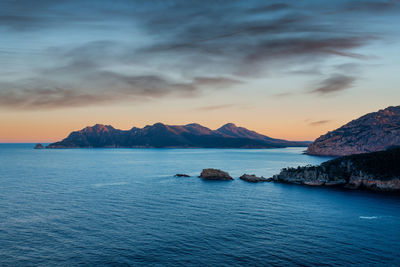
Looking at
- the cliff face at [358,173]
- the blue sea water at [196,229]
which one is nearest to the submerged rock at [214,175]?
the cliff face at [358,173]

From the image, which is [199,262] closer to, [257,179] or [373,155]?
[257,179]

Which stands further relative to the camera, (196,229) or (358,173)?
(358,173)

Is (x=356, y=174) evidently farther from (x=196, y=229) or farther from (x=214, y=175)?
(x=196, y=229)

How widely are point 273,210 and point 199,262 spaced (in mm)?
37806

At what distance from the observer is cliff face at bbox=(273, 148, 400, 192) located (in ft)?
346

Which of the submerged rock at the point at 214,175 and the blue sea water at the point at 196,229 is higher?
the submerged rock at the point at 214,175

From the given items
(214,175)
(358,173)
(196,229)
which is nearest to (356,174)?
(358,173)

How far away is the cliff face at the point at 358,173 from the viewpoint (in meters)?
105

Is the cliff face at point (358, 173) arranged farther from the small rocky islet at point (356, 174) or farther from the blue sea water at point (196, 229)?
the blue sea water at point (196, 229)

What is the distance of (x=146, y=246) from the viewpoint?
47844 mm

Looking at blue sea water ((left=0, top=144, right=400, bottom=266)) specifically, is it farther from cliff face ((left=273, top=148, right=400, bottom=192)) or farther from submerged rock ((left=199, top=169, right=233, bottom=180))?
submerged rock ((left=199, top=169, right=233, bottom=180))

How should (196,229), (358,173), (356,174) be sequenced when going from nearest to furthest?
(196,229), (358,173), (356,174)

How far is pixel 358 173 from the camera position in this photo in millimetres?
113438

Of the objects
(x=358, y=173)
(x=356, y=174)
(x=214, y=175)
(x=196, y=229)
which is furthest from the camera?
(x=214, y=175)
